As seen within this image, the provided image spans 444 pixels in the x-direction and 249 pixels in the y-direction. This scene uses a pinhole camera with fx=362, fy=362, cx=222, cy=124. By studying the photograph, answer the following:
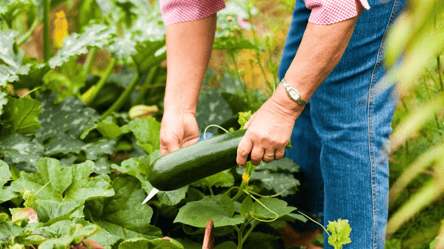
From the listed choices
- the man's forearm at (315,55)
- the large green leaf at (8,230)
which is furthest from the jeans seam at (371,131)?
the large green leaf at (8,230)

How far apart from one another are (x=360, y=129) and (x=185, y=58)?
0.56m

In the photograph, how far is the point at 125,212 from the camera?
1.15 metres

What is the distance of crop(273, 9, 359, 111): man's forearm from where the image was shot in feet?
2.67

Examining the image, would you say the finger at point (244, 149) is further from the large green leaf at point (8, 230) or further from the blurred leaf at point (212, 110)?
the blurred leaf at point (212, 110)

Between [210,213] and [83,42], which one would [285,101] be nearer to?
[210,213]

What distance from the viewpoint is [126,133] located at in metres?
1.67

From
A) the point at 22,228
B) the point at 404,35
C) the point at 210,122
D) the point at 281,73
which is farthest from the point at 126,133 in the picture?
the point at 404,35

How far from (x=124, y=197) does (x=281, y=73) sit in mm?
698

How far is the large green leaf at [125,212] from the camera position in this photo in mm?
1113

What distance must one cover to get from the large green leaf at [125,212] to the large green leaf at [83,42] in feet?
1.89

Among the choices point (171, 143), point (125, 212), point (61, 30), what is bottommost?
point (125, 212)

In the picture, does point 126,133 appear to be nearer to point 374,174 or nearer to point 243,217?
point 243,217

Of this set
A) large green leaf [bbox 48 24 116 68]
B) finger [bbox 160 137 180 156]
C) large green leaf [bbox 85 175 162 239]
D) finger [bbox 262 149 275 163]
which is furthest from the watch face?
large green leaf [bbox 48 24 116 68]

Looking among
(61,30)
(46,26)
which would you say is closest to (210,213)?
(46,26)
